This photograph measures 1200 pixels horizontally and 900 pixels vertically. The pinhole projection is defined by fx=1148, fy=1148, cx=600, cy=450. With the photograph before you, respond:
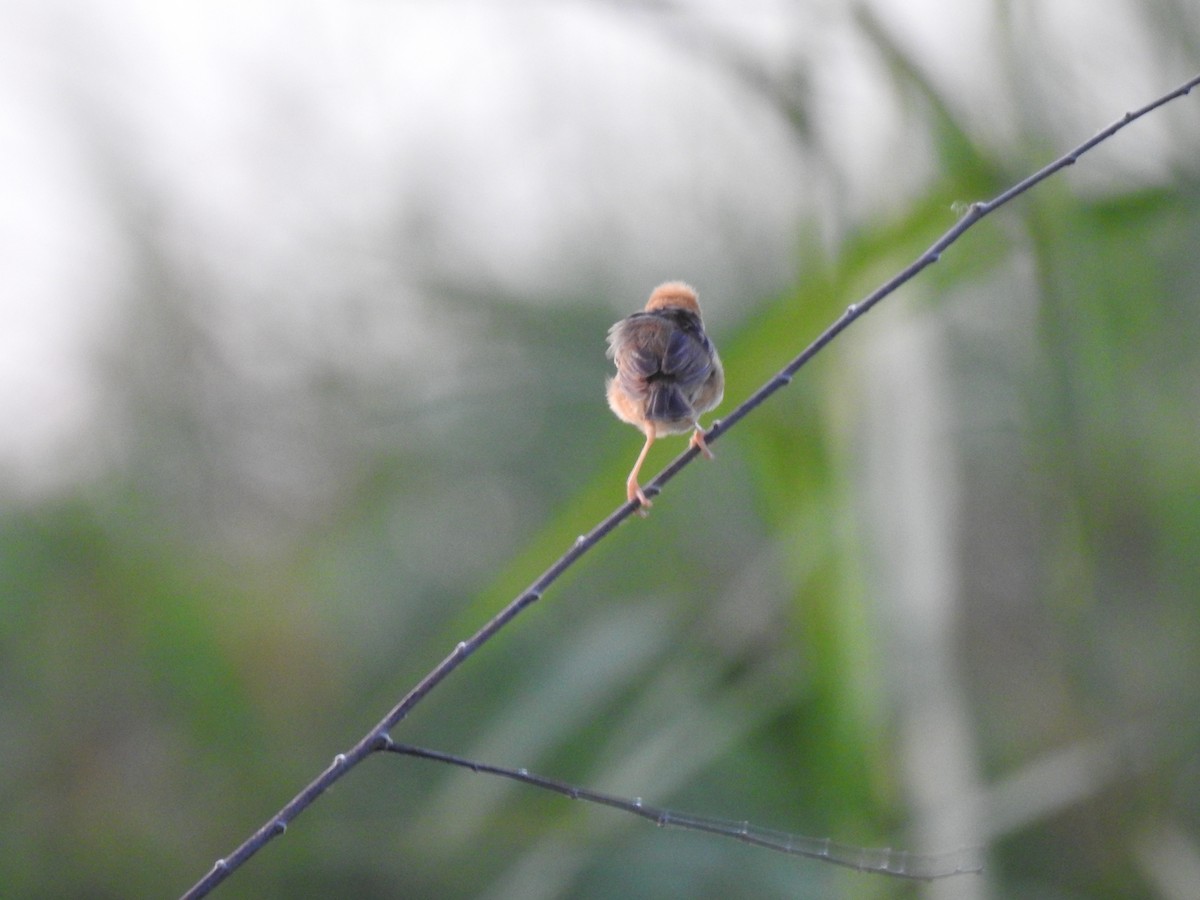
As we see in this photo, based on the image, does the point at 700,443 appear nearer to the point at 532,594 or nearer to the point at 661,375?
the point at 661,375

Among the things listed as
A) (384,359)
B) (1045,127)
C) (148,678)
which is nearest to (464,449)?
(384,359)

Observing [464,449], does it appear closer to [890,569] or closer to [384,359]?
[384,359]

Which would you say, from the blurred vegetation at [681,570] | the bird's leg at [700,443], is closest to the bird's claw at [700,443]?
the bird's leg at [700,443]

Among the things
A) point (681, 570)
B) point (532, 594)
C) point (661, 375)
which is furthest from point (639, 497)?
point (681, 570)

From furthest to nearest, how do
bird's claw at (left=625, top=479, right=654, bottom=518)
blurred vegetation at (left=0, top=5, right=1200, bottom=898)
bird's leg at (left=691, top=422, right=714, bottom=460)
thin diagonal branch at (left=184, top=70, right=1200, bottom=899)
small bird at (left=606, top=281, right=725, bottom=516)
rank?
blurred vegetation at (left=0, top=5, right=1200, bottom=898) → small bird at (left=606, top=281, right=725, bottom=516) → bird's leg at (left=691, top=422, right=714, bottom=460) → bird's claw at (left=625, top=479, right=654, bottom=518) → thin diagonal branch at (left=184, top=70, right=1200, bottom=899)

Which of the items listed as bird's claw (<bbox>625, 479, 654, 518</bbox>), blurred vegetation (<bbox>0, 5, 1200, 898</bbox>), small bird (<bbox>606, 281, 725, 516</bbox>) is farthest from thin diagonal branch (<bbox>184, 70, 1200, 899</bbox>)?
blurred vegetation (<bbox>0, 5, 1200, 898</bbox>)

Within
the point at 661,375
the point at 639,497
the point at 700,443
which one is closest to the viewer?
the point at 639,497

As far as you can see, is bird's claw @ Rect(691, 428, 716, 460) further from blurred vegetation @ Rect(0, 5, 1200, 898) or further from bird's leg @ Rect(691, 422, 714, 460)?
blurred vegetation @ Rect(0, 5, 1200, 898)
